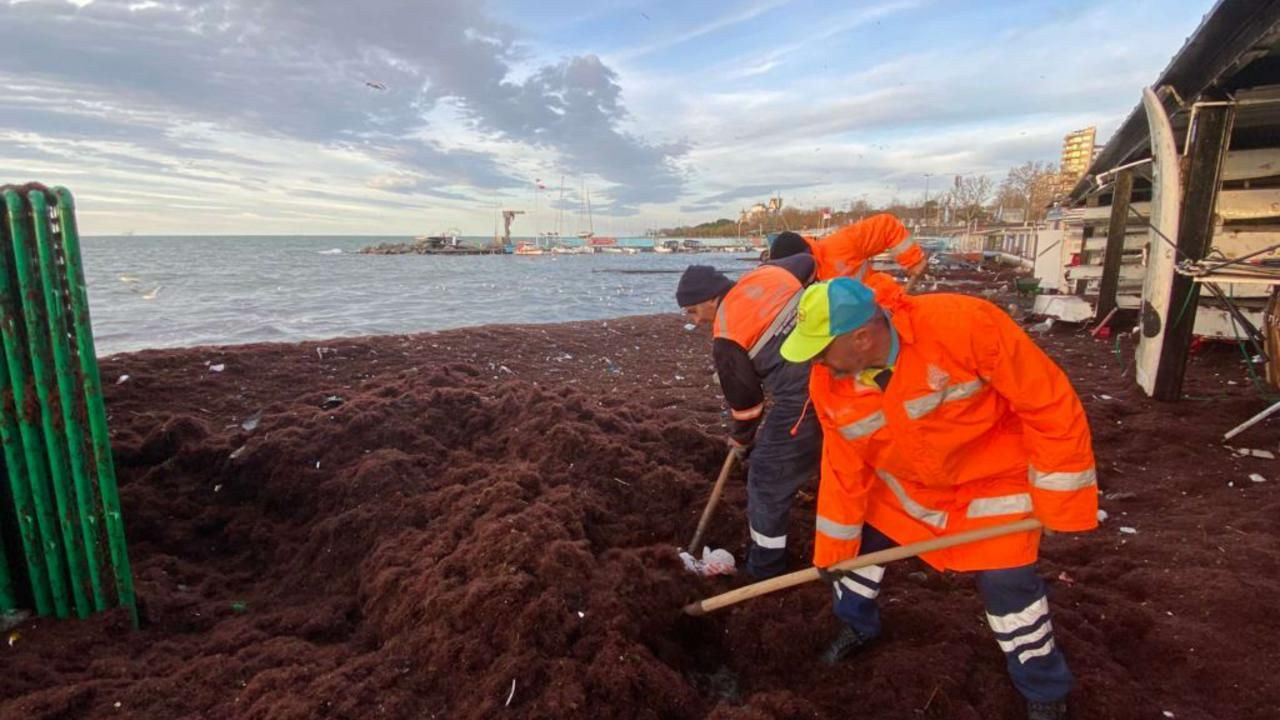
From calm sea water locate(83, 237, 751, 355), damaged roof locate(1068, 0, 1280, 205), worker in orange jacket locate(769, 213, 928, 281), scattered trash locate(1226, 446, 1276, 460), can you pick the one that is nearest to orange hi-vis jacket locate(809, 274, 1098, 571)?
worker in orange jacket locate(769, 213, 928, 281)

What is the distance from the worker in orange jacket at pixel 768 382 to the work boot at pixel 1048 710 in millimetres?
1216

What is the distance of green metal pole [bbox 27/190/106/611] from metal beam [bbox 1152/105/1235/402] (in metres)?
7.54

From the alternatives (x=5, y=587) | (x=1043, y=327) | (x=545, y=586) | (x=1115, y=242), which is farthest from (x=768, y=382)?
(x=1043, y=327)

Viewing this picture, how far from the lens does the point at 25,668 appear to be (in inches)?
95.1

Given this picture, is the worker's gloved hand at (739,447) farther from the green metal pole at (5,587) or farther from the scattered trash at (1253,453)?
the scattered trash at (1253,453)

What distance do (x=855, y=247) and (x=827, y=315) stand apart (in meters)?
2.72

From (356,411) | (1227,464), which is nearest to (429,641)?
(356,411)

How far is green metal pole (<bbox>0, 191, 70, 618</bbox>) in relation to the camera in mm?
2545

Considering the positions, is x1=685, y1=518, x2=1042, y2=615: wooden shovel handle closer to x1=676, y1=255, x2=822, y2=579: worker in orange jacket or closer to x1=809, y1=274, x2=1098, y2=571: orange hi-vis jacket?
x1=809, y1=274, x2=1098, y2=571: orange hi-vis jacket

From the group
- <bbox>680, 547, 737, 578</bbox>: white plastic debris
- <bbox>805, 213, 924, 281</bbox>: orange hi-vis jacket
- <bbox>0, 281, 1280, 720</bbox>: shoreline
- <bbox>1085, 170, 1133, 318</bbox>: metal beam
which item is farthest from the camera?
<bbox>1085, 170, 1133, 318</bbox>: metal beam

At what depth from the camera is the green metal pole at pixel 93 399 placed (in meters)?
2.63

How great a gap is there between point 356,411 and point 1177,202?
7.15 meters

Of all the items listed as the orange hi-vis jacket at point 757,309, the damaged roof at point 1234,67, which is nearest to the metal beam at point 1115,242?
the damaged roof at point 1234,67

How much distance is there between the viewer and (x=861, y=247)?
4527 mm
